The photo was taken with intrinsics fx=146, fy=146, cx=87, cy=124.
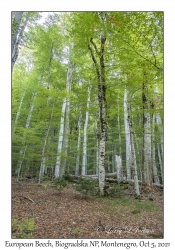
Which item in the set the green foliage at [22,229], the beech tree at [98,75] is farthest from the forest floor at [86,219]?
the beech tree at [98,75]

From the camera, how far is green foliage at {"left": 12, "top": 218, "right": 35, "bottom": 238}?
7.94 feet

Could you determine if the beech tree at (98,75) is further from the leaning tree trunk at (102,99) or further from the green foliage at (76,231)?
the green foliage at (76,231)

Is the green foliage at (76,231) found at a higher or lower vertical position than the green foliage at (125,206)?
higher

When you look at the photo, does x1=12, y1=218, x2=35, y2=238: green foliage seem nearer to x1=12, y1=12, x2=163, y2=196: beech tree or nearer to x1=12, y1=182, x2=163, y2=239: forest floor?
x1=12, y1=182, x2=163, y2=239: forest floor

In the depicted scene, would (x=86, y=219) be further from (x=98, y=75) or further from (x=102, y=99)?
(x=98, y=75)

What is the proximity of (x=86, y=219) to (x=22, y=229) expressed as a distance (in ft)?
4.45

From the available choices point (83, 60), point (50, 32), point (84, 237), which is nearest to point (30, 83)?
point (50, 32)

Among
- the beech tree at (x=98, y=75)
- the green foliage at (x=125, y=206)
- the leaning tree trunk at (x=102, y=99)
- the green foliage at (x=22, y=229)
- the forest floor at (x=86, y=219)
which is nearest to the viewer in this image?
the green foliage at (x=22, y=229)

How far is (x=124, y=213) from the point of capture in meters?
3.92

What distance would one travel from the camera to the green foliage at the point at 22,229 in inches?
95.3

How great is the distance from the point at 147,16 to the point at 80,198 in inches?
220

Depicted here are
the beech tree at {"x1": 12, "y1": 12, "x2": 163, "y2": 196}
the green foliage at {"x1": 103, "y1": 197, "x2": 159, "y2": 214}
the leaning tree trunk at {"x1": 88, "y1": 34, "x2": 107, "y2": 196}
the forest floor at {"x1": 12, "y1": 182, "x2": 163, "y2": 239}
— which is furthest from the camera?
the leaning tree trunk at {"x1": 88, "y1": 34, "x2": 107, "y2": 196}

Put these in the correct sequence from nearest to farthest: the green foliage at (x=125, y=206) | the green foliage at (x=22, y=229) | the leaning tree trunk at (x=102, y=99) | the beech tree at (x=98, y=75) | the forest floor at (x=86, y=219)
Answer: the green foliage at (x=22, y=229), the forest floor at (x=86, y=219), the beech tree at (x=98, y=75), the green foliage at (x=125, y=206), the leaning tree trunk at (x=102, y=99)

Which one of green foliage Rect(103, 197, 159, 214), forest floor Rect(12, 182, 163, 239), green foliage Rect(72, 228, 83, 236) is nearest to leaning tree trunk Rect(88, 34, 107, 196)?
green foliage Rect(103, 197, 159, 214)
